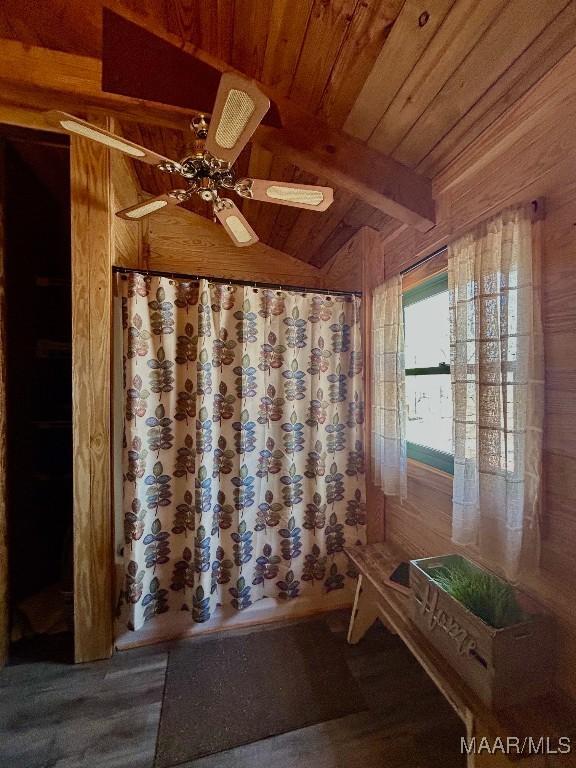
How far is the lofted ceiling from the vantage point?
2.72 ft

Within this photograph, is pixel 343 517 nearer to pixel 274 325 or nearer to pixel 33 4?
pixel 274 325

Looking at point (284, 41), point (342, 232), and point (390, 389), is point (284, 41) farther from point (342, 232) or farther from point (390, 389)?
point (390, 389)

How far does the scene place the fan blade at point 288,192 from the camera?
106 cm

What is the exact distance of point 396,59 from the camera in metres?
0.96

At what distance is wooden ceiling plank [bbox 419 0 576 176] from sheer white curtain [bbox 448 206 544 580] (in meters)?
0.38

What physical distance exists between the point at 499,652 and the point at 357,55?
1903 mm

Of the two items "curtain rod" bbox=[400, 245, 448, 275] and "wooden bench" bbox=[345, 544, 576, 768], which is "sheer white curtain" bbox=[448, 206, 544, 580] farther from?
"wooden bench" bbox=[345, 544, 576, 768]

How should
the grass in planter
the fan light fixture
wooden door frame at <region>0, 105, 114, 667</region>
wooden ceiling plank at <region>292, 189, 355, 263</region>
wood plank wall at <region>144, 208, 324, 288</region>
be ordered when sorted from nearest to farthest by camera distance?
the grass in planter → the fan light fixture → wooden door frame at <region>0, 105, 114, 667</region> → wooden ceiling plank at <region>292, 189, 355, 263</region> → wood plank wall at <region>144, 208, 324, 288</region>

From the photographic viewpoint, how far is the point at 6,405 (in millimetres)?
1463

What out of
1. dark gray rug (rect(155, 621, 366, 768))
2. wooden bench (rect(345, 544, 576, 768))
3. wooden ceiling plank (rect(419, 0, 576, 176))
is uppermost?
wooden ceiling plank (rect(419, 0, 576, 176))

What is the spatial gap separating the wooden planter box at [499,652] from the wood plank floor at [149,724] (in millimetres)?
454

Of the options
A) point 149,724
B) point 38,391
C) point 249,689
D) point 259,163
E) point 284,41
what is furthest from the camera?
point 38,391

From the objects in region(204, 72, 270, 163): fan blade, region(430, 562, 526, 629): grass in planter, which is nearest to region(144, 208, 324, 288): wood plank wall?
region(204, 72, 270, 163): fan blade

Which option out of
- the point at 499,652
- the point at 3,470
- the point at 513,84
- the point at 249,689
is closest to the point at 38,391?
the point at 3,470
